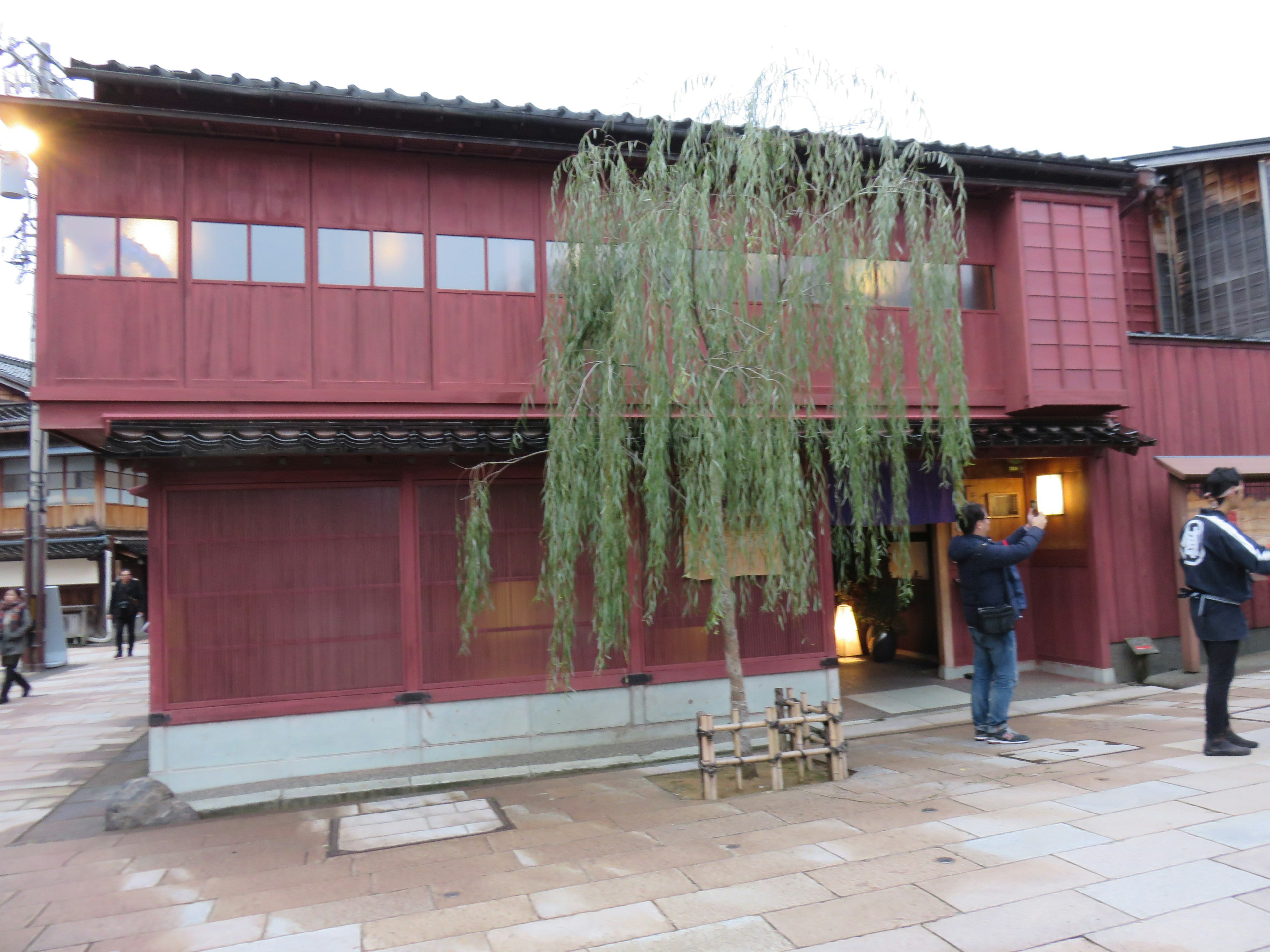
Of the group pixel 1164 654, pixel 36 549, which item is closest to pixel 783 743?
pixel 1164 654

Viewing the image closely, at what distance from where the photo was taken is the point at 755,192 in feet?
20.9

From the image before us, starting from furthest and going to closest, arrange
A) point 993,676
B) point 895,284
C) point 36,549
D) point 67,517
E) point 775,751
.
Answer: point 67,517, point 36,549, point 895,284, point 993,676, point 775,751

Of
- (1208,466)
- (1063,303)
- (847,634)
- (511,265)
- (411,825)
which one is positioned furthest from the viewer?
(847,634)

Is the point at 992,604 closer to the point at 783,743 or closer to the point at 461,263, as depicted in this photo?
the point at 783,743

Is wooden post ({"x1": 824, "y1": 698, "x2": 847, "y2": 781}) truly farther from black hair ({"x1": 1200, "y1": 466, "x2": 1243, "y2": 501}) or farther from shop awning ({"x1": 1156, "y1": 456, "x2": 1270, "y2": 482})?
shop awning ({"x1": 1156, "y1": 456, "x2": 1270, "y2": 482})

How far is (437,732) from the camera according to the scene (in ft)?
25.7

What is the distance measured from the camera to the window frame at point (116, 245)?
7.40 metres

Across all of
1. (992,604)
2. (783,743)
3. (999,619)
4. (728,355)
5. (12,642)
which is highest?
(728,355)

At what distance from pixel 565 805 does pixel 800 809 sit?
6.13ft

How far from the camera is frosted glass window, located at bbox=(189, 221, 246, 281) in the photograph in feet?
25.3

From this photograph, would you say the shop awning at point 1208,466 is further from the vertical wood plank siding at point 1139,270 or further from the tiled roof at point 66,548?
the tiled roof at point 66,548

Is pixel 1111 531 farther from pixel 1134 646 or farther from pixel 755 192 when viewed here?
pixel 755 192

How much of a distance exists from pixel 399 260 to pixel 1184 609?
10.3 m

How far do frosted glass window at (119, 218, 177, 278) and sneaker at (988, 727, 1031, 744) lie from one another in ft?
29.1
